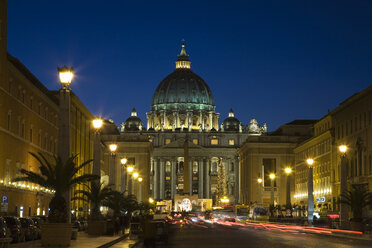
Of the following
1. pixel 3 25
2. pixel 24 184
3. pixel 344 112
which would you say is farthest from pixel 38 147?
pixel 344 112

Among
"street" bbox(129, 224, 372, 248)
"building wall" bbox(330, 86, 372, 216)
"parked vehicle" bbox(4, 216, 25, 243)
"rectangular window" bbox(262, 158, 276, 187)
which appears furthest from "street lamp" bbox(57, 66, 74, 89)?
"rectangular window" bbox(262, 158, 276, 187)

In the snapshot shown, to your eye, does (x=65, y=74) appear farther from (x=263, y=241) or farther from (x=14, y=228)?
(x=263, y=241)

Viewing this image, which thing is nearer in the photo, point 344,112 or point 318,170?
point 344,112

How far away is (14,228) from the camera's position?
3559 centimetres

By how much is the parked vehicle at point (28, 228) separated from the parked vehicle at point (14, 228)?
4.55ft

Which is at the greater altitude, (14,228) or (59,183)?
(59,183)

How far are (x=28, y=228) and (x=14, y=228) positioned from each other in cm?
312

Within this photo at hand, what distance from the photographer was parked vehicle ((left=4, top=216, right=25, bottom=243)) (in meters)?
35.2

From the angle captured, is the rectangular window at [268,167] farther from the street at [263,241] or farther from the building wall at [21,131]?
the street at [263,241]

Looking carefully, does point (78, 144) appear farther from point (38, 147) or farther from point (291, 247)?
point (291, 247)

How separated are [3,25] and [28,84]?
453 inches

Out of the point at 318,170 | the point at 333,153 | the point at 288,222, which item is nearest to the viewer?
the point at 288,222

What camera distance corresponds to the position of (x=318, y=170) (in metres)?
109

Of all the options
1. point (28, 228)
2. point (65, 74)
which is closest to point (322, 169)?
point (28, 228)
